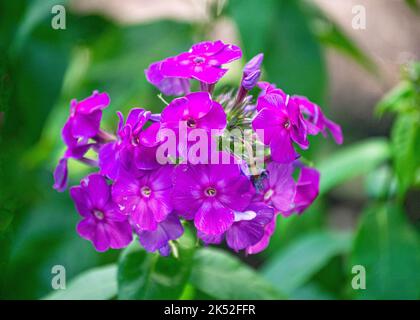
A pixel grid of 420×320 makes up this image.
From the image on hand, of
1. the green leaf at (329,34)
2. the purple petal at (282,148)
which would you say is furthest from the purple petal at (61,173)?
the green leaf at (329,34)

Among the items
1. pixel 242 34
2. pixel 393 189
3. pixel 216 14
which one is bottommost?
pixel 393 189

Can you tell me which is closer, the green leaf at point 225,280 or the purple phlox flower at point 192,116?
the purple phlox flower at point 192,116

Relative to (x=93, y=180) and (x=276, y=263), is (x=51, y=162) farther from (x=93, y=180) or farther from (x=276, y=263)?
(x=93, y=180)

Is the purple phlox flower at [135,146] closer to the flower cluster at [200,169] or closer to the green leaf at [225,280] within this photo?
the flower cluster at [200,169]
